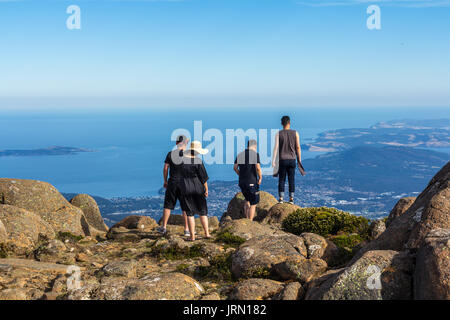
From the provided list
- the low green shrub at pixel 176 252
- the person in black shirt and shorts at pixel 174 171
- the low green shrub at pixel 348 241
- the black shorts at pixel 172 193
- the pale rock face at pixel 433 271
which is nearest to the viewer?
the pale rock face at pixel 433 271

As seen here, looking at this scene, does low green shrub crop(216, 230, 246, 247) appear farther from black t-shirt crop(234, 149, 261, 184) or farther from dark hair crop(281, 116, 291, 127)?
dark hair crop(281, 116, 291, 127)

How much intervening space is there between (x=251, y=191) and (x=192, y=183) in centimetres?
310

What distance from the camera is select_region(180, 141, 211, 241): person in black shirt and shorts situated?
1265 cm

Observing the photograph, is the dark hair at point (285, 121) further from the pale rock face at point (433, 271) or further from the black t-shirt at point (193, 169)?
the pale rock face at point (433, 271)

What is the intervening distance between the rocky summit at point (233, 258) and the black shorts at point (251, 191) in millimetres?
→ 1154

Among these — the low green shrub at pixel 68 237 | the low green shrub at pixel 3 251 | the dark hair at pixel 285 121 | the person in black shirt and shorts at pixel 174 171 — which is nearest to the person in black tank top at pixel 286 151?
the dark hair at pixel 285 121

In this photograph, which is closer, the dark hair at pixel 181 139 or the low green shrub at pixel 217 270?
the low green shrub at pixel 217 270

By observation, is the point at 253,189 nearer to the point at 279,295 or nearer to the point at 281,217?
the point at 281,217

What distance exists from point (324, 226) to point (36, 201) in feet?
36.4

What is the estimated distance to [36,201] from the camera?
14.9m

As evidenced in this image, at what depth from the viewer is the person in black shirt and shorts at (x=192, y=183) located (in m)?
12.6

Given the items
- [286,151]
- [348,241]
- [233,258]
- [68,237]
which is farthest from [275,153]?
[68,237]

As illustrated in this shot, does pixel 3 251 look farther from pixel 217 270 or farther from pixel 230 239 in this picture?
pixel 230 239
